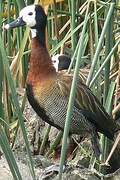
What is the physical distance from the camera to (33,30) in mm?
2572

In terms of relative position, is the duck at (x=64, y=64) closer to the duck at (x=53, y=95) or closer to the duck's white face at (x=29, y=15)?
the duck at (x=53, y=95)

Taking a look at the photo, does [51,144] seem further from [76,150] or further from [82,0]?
[82,0]

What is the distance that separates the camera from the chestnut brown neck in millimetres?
2426

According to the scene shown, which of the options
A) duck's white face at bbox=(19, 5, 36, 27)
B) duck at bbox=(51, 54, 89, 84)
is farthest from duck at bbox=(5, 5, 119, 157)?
duck at bbox=(51, 54, 89, 84)

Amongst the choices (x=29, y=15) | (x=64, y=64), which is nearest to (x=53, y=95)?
(x=29, y=15)

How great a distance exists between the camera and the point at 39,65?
8.07 ft

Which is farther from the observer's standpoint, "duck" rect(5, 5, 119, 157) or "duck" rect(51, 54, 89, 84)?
"duck" rect(51, 54, 89, 84)

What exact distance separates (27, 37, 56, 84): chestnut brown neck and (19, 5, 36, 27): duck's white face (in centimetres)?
8

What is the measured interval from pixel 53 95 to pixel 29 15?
1.25 feet

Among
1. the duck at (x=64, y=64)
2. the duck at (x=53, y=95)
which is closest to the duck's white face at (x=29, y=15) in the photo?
the duck at (x=53, y=95)

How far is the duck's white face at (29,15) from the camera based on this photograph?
8.09 ft

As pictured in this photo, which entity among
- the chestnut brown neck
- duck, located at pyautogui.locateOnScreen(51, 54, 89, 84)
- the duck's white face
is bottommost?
duck, located at pyautogui.locateOnScreen(51, 54, 89, 84)

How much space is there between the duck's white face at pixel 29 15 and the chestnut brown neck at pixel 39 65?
0.27 ft

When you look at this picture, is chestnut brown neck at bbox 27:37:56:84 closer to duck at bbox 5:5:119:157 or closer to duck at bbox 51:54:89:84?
duck at bbox 5:5:119:157
